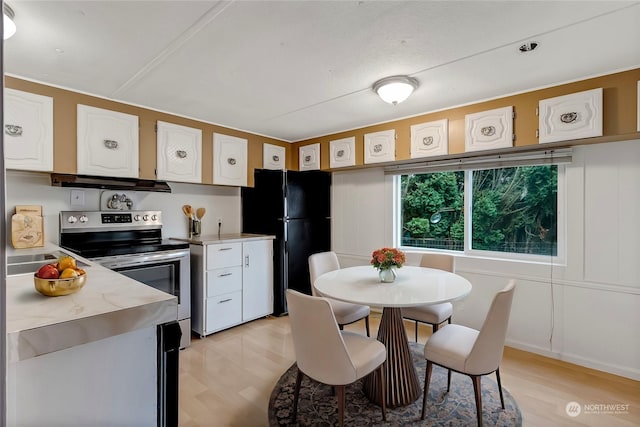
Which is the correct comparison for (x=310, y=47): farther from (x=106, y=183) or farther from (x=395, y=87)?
(x=106, y=183)

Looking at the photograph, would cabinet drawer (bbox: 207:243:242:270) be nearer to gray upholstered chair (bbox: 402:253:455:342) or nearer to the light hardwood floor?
the light hardwood floor

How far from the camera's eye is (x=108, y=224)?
9.38 ft

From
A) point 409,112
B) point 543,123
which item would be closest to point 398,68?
point 409,112

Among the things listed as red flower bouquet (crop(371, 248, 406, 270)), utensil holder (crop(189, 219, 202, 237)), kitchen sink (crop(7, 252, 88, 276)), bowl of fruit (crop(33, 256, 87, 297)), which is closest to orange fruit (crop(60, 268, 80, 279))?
bowl of fruit (crop(33, 256, 87, 297))

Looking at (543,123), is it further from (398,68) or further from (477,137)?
(398,68)

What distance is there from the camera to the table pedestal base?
2.01 metres

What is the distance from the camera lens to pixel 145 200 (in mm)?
3199

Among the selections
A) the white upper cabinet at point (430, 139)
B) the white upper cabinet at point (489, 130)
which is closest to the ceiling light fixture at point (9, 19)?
the white upper cabinet at point (430, 139)

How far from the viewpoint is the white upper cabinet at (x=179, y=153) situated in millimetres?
3016

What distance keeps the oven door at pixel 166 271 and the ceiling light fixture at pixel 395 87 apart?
89.1 inches

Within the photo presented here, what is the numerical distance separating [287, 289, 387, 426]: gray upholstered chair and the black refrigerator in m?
2.00

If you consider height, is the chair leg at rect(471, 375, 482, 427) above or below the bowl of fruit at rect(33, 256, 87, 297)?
below

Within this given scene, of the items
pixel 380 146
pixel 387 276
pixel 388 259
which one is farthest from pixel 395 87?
pixel 387 276

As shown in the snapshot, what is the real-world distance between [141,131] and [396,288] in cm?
267
